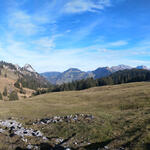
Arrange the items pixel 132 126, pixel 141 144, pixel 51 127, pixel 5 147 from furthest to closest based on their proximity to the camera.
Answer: pixel 51 127 < pixel 132 126 < pixel 5 147 < pixel 141 144

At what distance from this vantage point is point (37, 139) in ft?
52.3

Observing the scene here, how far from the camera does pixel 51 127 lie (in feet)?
69.5

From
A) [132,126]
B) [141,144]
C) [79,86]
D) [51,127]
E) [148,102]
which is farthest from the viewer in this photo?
[79,86]

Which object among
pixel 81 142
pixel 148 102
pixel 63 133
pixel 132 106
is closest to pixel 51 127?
pixel 63 133

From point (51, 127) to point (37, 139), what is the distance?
5.34 meters

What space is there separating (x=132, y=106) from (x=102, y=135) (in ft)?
77.2

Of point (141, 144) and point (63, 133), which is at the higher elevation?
point (141, 144)

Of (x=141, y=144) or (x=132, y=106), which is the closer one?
(x=141, y=144)

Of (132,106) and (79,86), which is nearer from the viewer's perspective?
(132,106)

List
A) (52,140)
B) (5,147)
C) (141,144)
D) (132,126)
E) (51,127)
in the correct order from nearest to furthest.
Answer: (141,144) < (5,147) < (52,140) < (132,126) < (51,127)

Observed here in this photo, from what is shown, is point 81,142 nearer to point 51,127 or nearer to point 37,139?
point 37,139

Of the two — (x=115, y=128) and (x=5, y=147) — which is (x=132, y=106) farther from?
(x=5, y=147)

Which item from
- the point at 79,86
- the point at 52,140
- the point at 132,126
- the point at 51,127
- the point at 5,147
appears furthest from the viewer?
the point at 79,86

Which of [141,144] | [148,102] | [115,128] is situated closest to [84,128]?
[115,128]
